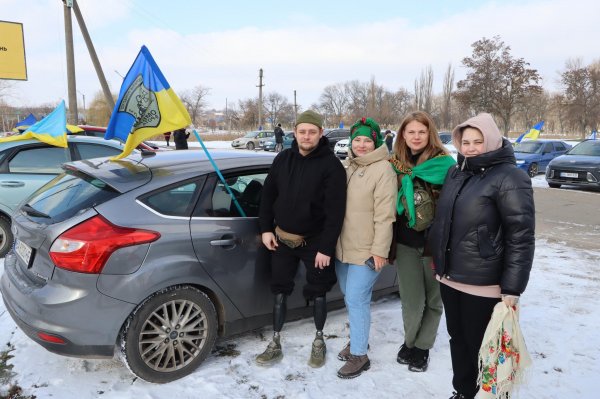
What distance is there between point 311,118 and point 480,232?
1345mm

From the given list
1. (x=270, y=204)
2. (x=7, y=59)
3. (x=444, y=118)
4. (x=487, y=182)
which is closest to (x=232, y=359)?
(x=270, y=204)

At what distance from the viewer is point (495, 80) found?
27906mm

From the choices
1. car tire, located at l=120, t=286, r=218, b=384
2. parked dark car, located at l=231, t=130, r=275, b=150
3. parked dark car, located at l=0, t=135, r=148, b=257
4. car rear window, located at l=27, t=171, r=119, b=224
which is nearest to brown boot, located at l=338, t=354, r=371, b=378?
car tire, located at l=120, t=286, r=218, b=384

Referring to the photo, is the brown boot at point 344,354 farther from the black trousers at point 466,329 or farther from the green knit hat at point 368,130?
the green knit hat at point 368,130

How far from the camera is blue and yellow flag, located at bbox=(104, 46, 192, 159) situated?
311cm

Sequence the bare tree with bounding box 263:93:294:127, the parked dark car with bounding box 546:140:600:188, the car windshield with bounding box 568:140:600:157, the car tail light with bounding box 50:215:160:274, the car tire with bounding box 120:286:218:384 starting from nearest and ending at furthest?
the car tail light with bounding box 50:215:160:274 → the car tire with bounding box 120:286:218:384 → the parked dark car with bounding box 546:140:600:188 → the car windshield with bounding box 568:140:600:157 → the bare tree with bounding box 263:93:294:127

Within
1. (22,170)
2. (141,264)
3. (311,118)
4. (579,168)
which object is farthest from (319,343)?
(579,168)

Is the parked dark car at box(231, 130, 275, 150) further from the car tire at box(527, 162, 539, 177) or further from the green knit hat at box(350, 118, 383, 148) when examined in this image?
the green knit hat at box(350, 118, 383, 148)

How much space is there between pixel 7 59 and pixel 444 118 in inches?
1921

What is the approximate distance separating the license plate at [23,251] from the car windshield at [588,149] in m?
15.1

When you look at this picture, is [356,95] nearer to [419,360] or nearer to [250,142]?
[250,142]

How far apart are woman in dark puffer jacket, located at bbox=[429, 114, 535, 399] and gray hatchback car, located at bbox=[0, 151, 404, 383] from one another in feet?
4.43

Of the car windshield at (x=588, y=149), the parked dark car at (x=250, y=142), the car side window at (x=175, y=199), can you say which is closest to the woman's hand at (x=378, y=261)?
the car side window at (x=175, y=199)

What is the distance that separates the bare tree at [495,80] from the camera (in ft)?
91.2
